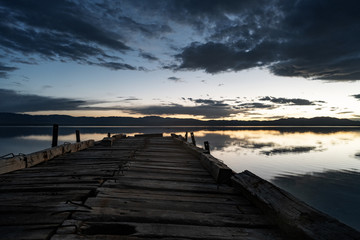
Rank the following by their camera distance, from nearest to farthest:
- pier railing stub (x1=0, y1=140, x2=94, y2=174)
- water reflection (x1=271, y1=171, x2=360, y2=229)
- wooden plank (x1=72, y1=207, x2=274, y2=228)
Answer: wooden plank (x1=72, y1=207, x2=274, y2=228), pier railing stub (x1=0, y1=140, x2=94, y2=174), water reflection (x1=271, y1=171, x2=360, y2=229)

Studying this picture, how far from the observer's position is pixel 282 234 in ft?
6.81

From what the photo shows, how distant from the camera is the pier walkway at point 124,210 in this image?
2020 millimetres

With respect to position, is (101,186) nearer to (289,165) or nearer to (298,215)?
(298,215)

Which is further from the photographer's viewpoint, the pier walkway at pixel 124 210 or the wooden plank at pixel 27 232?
the pier walkway at pixel 124 210

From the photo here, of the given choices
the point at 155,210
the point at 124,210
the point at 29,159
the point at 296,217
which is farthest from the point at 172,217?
the point at 29,159

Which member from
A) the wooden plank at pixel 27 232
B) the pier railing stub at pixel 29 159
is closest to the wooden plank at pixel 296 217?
the wooden plank at pixel 27 232

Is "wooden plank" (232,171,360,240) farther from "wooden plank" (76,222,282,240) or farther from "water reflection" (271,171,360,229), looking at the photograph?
"water reflection" (271,171,360,229)

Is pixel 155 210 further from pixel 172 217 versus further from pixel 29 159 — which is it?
pixel 29 159

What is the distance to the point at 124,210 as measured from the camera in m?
2.45

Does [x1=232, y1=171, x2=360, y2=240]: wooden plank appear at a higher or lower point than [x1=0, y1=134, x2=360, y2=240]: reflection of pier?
higher

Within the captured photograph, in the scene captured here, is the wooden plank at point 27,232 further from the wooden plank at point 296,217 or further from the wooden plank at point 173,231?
the wooden plank at point 296,217

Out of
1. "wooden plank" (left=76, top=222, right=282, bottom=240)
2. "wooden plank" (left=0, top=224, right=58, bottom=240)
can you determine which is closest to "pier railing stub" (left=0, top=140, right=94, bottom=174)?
"wooden plank" (left=0, top=224, right=58, bottom=240)

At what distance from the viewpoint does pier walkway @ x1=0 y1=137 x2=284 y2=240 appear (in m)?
2.02

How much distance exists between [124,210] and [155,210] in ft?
1.20
